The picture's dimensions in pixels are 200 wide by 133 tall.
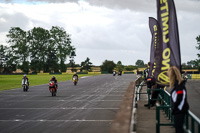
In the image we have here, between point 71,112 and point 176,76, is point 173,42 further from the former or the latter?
point 71,112

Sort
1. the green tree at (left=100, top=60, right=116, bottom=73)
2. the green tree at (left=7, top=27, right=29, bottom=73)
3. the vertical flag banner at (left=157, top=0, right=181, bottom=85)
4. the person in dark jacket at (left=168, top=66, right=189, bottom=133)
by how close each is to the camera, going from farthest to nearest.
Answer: the green tree at (left=100, top=60, right=116, bottom=73)
the green tree at (left=7, top=27, right=29, bottom=73)
the vertical flag banner at (left=157, top=0, right=181, bottom=85)
the person in dark jacket at (left=168, top=66, right=189, bottom=133)

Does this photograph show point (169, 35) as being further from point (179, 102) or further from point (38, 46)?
point (38, 46)

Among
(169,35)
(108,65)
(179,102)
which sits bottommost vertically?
(179,102)

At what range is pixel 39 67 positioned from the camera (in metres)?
124

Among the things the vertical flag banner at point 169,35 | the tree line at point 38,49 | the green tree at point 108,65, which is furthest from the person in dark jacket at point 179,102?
the green tree at point 108,65

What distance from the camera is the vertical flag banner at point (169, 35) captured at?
977cm

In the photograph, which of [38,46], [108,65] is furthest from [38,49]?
[108,65]

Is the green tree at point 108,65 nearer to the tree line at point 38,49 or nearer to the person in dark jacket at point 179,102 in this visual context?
the tree line at point 38,49

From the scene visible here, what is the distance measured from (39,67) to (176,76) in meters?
120

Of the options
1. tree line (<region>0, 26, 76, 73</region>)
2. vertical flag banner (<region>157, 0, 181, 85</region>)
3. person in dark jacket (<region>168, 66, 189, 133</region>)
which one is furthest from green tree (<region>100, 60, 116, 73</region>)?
person in dark jacket (<region>168, 66, 189, 133</region>)

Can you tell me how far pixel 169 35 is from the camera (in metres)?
9.91

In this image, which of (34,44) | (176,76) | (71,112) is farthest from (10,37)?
(176,76)

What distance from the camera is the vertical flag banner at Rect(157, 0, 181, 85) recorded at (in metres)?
9.77

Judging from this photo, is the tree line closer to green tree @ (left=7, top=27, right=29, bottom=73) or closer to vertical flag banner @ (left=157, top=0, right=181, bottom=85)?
green tree @ (left=7, top=27, right=29, bottom=73)
